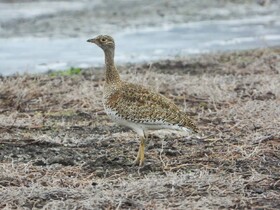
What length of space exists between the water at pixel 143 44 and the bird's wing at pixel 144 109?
23.2 ft

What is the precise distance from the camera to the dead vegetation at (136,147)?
7.30m

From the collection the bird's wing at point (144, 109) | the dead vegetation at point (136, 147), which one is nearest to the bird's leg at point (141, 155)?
the dead vegetation at point (136, 147)

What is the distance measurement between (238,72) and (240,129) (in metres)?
4.46

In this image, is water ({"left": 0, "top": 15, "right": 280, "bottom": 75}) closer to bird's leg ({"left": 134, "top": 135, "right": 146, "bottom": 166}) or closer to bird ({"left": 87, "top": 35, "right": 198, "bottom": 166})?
bird ({"left": 87, "top": 35, "right": 198, "bottom": 166})

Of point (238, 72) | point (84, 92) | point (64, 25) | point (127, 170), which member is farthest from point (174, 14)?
point (127, 170)

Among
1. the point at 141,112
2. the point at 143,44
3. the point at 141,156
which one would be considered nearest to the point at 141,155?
the point at 141,156

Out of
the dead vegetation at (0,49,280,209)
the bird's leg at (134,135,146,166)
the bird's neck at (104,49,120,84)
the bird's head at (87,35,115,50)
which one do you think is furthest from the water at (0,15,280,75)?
the bird's leg at (134,135,146,166)

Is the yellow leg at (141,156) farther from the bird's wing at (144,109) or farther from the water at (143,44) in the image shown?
A: the water at (143,44)

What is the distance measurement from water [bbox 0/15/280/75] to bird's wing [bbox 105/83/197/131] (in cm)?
706

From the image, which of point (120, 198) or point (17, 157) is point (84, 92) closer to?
point (17, 157)

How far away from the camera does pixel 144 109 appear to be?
8539 millimetres

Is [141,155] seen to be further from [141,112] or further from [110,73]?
[110,73]

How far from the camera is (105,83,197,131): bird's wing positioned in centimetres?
849

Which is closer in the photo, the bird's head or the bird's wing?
the bird's wing
